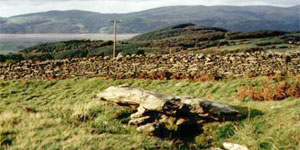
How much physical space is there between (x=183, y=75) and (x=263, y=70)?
6.13m

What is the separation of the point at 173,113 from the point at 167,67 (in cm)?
1660

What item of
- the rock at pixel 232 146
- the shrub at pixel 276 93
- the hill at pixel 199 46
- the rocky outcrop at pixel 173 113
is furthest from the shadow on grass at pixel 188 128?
the hill at pixel 199 46

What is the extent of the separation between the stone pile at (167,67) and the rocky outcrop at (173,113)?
37.5 feet

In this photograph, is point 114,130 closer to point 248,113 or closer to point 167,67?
point 248,113

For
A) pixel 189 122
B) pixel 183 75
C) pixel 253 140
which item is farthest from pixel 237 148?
pixel 183 75

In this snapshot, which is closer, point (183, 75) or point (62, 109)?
point (62, 109)

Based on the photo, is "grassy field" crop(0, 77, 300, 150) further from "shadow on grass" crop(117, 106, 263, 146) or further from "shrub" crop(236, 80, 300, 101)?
"shrub" crop(236, 80, 300, 101)

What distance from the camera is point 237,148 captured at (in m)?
8.31

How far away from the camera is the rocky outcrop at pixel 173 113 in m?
9.72

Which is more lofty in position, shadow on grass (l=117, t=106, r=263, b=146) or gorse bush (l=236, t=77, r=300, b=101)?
gorse bush (l=236, t=77, r=300, b=101)

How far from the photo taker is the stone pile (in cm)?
2269

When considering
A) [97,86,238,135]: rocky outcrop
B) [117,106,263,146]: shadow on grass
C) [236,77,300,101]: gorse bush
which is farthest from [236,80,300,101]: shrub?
[97,86,238,135]: rocky outcrop

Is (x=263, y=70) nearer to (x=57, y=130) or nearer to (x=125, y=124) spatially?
(x=125, y=124)

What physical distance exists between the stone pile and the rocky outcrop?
11.4 metres
